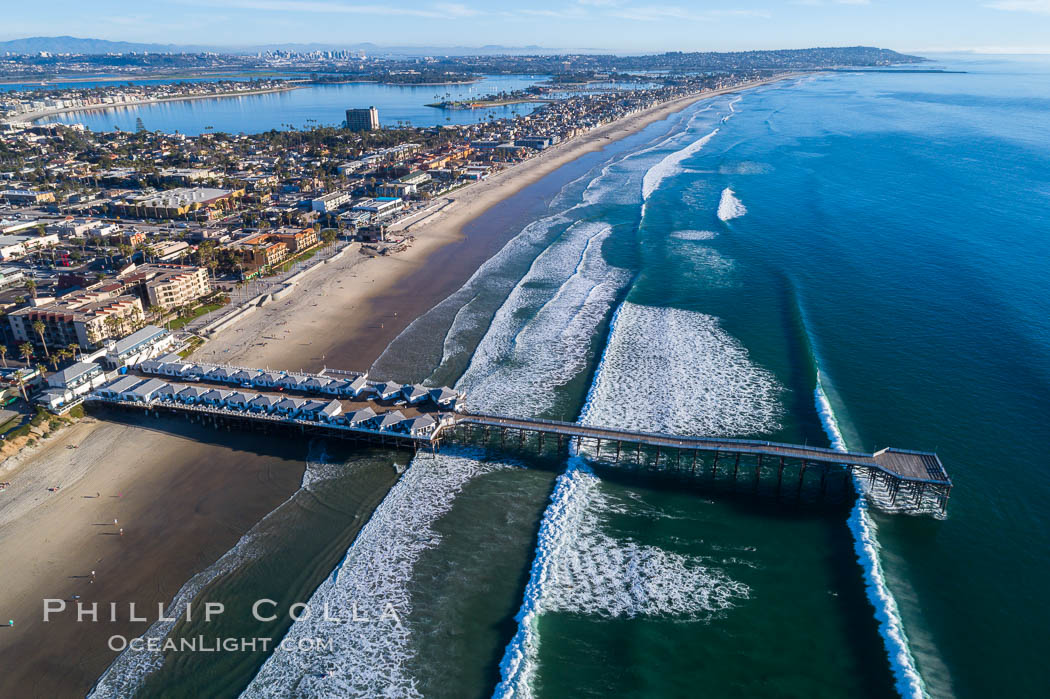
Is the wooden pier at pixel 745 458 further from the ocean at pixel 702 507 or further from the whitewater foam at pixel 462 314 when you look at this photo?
the whitewater foam at pixel 462 314

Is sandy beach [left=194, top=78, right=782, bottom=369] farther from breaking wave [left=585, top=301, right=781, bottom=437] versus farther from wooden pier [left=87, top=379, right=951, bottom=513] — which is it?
breaking wave [left=585, top=301, right=781, bottom=437]

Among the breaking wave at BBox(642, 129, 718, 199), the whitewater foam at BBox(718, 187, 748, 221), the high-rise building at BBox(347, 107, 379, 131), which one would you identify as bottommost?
the whitewater foam at BBox(718, 187, 748, 221)

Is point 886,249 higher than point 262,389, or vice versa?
point 886,249

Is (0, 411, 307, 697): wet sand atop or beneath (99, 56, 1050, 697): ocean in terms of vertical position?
beneath

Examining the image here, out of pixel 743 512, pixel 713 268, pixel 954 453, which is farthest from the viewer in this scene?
pixel 713 268

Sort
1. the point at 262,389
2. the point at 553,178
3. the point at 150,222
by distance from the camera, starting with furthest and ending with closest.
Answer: the point at 553,178, the point at 150,222, the point at 262,389

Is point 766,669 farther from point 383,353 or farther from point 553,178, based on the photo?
point 553,178

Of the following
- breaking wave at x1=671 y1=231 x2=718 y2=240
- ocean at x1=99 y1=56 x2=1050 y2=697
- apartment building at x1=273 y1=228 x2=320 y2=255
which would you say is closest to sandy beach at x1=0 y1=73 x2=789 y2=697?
ocean at x1=99 y1=56 x2=1050 y2=697

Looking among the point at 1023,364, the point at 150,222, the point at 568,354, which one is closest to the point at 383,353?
the point at 568,354
